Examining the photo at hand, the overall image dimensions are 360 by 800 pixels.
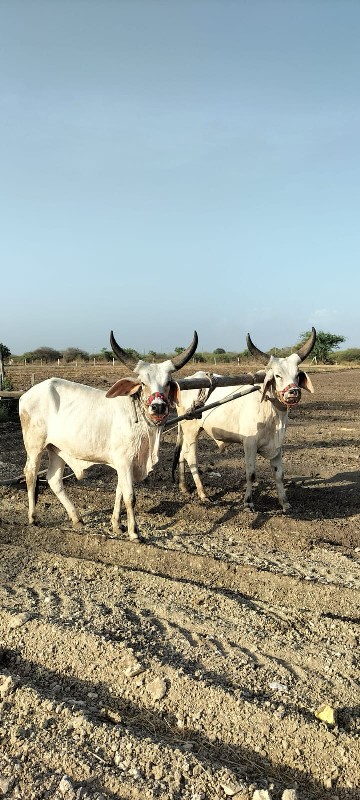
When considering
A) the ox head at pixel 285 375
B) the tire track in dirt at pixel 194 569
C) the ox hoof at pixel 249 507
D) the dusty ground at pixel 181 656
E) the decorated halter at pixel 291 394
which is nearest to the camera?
the dusty ground at pixel 181 656

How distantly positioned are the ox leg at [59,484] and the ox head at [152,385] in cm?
148

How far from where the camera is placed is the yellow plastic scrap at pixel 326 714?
315 centimetres

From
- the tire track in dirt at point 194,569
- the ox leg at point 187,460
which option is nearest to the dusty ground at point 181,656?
the tire track in dirt at point 194,569

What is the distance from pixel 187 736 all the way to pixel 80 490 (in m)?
5.46

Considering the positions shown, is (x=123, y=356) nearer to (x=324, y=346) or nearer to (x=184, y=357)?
(x=184, y=357)

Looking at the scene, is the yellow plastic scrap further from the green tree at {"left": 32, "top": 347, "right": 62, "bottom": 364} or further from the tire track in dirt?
the green tree at {"left": 32, "top": 347, "right": 62, "bottom": 364}

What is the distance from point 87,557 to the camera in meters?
5.78

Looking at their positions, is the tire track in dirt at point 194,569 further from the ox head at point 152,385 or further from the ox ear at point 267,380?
the ox ear at point 267,380

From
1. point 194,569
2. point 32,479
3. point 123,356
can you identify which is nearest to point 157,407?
point 123,356

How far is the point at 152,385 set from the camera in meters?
5.92

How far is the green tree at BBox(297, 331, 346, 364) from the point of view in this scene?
5956 centimetres

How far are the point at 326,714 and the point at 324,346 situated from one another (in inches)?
2359

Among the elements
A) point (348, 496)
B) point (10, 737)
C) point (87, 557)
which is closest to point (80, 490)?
point (87, 557)

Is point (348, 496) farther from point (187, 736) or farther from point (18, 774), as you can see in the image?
point (18, 774)
